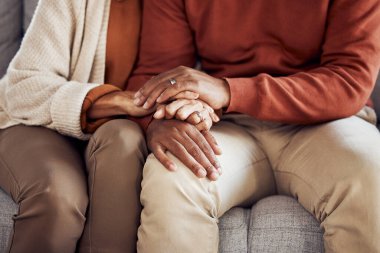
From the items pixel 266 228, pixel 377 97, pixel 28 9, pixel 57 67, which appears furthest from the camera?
pixel 28 9

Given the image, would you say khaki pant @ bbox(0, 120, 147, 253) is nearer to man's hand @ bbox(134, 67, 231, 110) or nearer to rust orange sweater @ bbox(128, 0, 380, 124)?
man's hand @ bbox(134, 67, 231, 110)

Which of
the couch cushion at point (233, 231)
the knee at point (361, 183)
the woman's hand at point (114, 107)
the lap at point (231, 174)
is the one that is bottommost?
the couch cushion at point (233, 231)

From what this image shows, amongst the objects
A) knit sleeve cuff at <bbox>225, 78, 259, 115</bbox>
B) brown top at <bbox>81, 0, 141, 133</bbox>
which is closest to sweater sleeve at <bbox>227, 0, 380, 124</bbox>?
knit sleeve cuff at <bbox>225, 78, 259, 115</bbox>

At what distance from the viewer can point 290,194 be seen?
1.21 meters

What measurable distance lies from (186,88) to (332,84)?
347mm

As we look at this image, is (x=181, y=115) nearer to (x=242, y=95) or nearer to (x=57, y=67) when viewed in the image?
(x=242, y=95)

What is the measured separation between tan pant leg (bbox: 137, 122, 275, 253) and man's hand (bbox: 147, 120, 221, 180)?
0.05 feet

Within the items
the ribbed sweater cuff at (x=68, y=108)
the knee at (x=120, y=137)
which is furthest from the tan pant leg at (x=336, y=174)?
the ribbed sweater cuff at (x=68, y=108)

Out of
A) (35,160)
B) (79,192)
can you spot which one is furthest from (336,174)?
(35,160)

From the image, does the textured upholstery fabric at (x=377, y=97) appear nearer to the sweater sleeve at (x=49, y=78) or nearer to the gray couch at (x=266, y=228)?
the gray couch at (x=266, y=228)

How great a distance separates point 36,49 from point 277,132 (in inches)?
25.9

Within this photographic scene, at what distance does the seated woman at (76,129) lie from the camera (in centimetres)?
108

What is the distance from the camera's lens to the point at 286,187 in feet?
4.01

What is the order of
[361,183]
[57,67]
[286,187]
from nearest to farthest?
[361,183] → [286,187] → [57,67]
